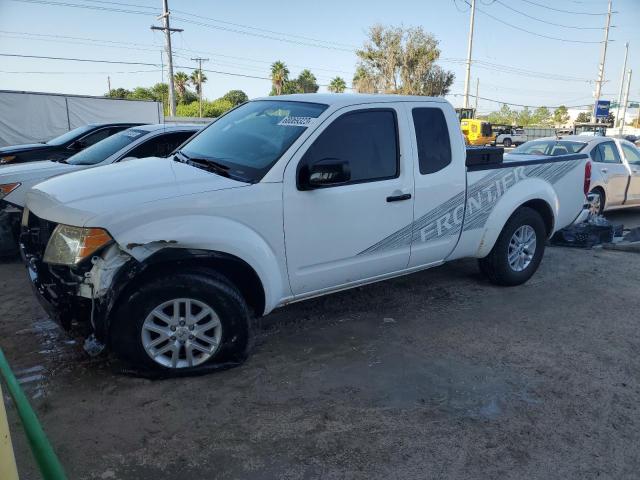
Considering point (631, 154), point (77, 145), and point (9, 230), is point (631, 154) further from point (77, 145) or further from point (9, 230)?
point (9, 230)

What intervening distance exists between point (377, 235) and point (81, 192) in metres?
2.19

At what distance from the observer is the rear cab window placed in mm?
4355

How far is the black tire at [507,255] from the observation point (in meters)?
5.23

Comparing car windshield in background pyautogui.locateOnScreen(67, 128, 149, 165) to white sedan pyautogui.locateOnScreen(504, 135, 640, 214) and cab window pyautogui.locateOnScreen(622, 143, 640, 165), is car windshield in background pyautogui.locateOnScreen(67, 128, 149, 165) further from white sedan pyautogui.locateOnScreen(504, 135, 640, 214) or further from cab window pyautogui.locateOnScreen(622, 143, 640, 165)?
cab window pyautogui.locateOnScreen(622, 143, 640, 165)

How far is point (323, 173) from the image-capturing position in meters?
3.59

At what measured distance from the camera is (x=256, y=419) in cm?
304

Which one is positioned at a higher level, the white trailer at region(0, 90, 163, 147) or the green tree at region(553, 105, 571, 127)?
the green tree at region(553, 105, 571, 127)

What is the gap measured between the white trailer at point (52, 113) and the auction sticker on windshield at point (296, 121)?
18.9m

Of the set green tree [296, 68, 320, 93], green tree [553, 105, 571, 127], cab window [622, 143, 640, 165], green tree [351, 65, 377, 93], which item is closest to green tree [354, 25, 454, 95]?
green tree [351, 65, 377, 93]

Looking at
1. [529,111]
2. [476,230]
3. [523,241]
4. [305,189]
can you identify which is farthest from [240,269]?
[529,111]

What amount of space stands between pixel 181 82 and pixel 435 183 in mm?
65220

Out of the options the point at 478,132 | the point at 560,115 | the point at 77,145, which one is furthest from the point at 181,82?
the point at 560,115

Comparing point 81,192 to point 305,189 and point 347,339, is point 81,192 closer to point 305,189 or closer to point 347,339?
point 305,189

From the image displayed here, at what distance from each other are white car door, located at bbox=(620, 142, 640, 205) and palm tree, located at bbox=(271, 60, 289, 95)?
58342 millimetres
